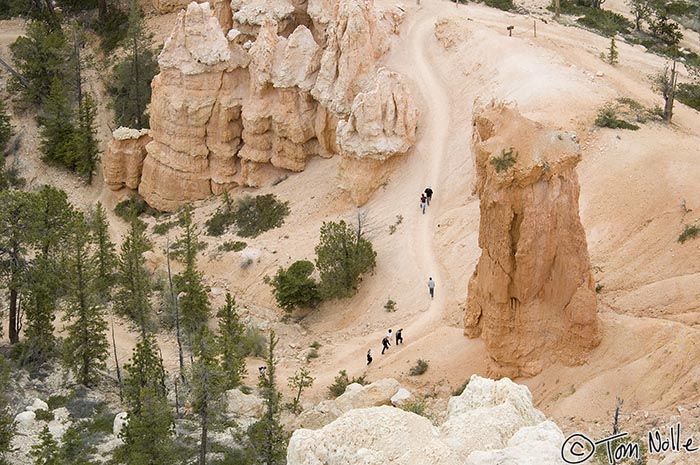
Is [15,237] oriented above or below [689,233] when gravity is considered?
below

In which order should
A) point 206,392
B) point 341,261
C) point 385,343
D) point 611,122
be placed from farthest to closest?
1. point 611,122
2. point 341,261
3. point 385,343
4. point 206,392

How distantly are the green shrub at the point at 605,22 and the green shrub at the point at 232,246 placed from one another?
115ft

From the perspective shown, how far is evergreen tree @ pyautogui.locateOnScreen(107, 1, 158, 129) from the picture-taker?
6775cm

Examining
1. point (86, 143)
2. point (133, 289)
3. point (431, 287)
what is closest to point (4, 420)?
point (133, 289)

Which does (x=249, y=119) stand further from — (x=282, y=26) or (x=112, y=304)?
(x=112, y=304)

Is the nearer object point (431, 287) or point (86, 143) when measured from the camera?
point (431, 287)

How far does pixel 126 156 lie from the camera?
6194cm

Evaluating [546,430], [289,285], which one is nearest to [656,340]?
[546,430]

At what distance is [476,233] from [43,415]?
75.2 ft

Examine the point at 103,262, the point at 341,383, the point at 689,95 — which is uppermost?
the point at 689,95

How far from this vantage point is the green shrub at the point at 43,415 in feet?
119

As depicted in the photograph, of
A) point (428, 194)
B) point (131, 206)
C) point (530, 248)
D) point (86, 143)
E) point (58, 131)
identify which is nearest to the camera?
point (530, 248)

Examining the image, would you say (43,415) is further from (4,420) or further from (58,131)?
(58,131)

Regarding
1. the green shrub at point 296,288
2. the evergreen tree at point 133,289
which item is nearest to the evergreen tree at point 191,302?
the evergreen tree at point 133,289
